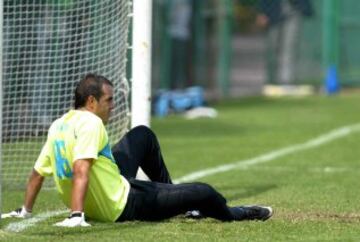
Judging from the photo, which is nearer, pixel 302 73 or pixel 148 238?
pixel 148 238

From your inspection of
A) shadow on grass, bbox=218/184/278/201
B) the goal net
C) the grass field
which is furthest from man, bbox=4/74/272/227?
the goal net

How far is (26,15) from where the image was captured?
11516 millimetres

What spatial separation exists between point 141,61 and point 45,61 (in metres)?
2.76

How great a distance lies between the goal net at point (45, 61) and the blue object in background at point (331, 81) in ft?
41.7

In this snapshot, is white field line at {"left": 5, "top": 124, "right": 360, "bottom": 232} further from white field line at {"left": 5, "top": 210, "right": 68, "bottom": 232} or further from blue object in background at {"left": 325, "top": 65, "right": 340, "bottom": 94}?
blue object in background at {"left": 325, "top": 65, "right": 340, "bottom": 94}

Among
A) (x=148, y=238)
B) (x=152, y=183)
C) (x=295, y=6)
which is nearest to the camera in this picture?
(x=148, y=238)

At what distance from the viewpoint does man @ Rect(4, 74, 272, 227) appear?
7.86 metres

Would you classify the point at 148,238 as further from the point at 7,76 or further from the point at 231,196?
the point at 7,76

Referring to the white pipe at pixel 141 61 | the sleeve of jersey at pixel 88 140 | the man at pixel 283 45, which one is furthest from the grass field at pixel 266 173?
the man at pixel 283 45

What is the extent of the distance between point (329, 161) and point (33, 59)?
11.8 feet

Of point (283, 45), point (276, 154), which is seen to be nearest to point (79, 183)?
point (276, 154)

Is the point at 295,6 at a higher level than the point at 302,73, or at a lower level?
higher

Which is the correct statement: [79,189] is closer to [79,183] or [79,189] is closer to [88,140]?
[79,183]

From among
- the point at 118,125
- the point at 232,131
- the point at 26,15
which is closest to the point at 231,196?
the point at 118,125
